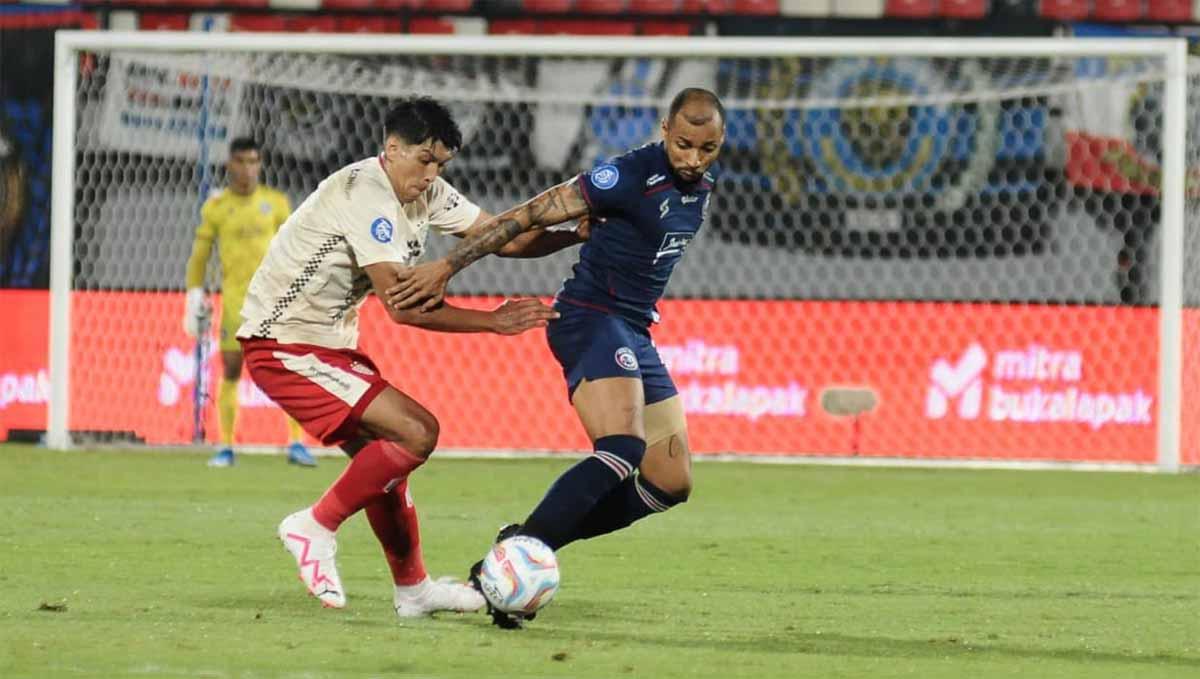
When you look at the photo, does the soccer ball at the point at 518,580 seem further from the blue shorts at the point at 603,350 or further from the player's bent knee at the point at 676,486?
the player's bent knee at the point at 676,486

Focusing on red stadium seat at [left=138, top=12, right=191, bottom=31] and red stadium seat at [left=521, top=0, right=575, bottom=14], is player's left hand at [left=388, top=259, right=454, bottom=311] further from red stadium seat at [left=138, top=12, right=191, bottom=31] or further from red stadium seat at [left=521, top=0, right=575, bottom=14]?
red stadium seat at [left=138, top=12, right=191, bottom=31]

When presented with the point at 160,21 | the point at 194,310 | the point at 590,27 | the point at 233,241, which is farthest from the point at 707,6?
the point at 194,310

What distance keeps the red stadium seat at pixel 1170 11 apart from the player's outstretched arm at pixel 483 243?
39.1 ft

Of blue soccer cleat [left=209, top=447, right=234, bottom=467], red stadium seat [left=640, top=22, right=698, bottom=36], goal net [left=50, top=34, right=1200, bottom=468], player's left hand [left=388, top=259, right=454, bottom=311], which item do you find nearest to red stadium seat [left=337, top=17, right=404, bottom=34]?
goal net [left=50, top=34, right=1200, bottom=468]

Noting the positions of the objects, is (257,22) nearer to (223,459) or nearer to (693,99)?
(223,459)

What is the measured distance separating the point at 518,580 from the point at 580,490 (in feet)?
1.20

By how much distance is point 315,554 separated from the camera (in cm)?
629

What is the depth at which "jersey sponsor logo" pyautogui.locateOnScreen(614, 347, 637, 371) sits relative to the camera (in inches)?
249

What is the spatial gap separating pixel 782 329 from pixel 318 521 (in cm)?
743

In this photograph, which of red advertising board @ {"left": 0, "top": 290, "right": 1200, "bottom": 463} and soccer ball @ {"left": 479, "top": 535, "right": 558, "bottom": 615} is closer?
soccer ball @ {"left": 479, "top": 535, "right": 558, "bottom": 615}

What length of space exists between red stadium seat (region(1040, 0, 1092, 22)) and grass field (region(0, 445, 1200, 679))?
604cm

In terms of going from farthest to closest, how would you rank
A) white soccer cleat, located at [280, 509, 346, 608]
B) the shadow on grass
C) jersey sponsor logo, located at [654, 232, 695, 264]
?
jersey sponsor logo, located at [654, 232, 695, 264] → white soccer cleat, located at [280, 509, 346, 608] → the shadow on grass

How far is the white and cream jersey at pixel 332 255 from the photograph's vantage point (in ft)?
20.4

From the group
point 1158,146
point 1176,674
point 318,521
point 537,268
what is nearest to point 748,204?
point 537,268
